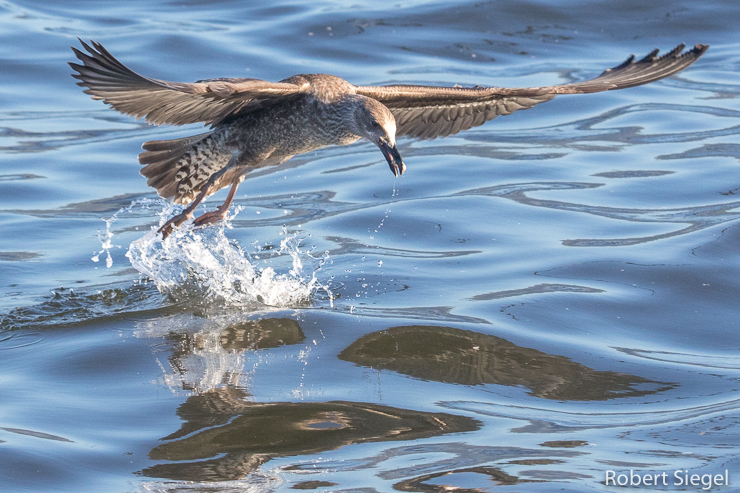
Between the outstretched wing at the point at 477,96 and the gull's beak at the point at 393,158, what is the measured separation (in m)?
0.66

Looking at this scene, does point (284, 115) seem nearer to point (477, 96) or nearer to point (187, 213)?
point (187, 213)

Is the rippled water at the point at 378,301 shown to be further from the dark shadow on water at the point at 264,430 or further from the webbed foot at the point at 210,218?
the webbed foot at the point at 210,218

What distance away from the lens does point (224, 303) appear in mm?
5625

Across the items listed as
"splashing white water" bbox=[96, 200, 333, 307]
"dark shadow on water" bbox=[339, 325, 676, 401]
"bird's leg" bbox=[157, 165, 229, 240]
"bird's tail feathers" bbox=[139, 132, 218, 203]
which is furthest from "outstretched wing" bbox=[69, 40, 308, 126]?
"dark shadow on water" bbox=[339, 325, 676, 401]

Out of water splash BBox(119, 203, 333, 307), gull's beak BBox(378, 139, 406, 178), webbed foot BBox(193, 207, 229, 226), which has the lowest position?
water splash BBox(119, 203, 333, 307)

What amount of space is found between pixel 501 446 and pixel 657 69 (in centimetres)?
316

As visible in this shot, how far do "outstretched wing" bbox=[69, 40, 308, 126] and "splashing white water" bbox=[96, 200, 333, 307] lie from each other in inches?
30.6

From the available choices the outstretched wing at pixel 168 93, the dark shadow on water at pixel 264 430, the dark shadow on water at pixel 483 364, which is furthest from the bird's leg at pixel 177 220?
the dark shadow on water at pixel 264 430

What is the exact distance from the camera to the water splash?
5.71m

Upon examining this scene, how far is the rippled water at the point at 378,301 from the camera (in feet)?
12.9

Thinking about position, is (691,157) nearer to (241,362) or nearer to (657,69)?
(657,69)

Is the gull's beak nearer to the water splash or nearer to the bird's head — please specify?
the bird's head

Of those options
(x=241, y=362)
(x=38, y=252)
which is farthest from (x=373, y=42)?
(x=241, y=362)

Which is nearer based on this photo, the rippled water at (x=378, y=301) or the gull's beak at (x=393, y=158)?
the rippled water at (x=378, y=301)
